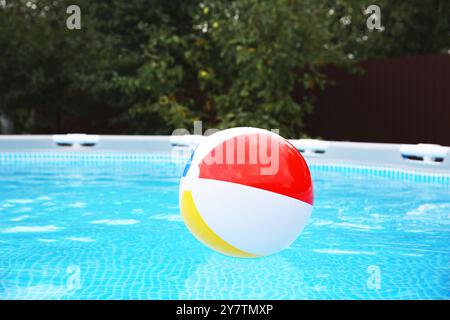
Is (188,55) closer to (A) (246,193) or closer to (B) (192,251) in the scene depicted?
(B) (192,251)

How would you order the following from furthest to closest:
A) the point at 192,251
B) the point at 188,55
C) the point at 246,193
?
the point at 188,55 < the point at 192,251 < the point at 246,193

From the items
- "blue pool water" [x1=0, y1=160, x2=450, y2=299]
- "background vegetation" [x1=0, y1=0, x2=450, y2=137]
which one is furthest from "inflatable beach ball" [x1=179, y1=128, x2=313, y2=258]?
"background vegetation" [x1=0, y1=0, x2=450, y2=137]

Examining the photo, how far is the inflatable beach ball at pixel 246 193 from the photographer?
14.3ft

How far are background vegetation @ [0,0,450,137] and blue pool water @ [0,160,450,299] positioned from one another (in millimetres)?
6386

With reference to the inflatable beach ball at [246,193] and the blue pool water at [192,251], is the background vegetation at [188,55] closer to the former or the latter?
the blue pool water at [192,251]

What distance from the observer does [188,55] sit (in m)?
16.3

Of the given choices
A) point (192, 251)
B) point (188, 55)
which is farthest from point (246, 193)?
point (188, 55)

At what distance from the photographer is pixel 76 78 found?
59.5 ft

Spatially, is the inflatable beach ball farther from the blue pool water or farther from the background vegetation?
the background vegetation

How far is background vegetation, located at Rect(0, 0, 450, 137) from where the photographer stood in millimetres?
15367

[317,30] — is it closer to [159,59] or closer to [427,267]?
[159,59]

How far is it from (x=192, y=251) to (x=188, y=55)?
437 inches

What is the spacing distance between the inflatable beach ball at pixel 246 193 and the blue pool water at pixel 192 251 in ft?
1.28
